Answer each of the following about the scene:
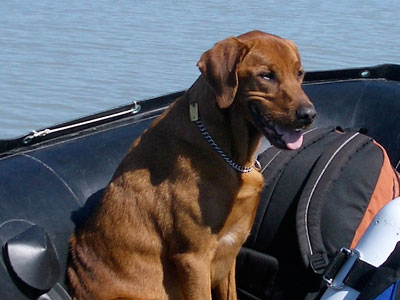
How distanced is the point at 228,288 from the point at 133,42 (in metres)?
7.31

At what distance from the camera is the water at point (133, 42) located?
26.6ft

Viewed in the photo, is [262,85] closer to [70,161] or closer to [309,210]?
[309,210]

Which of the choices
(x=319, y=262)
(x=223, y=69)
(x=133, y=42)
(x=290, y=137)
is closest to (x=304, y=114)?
(x=290, y=137)

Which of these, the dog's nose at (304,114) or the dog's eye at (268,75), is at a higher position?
the dog's eye at (268,75)

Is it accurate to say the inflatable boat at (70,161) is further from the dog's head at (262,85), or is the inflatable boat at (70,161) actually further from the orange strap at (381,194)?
the dog's head at (262,85)

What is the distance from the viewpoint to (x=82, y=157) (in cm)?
337

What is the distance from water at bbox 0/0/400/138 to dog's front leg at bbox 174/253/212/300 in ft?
14.0

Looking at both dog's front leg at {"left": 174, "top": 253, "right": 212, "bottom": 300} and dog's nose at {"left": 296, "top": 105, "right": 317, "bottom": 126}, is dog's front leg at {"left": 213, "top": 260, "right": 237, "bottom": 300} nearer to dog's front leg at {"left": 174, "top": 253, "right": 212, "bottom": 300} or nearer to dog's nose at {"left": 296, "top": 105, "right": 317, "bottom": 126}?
dog's front leg at {"left": 174, "top": 253, "right": 212, "bottom": 300}

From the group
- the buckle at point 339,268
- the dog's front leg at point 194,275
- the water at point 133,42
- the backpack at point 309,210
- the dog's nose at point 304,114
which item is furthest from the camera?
the water at point 133,42

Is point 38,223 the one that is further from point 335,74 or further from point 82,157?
→ point 335,74

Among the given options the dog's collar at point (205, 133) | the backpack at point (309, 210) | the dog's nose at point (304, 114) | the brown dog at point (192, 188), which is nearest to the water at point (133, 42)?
the backpack at point (309, 210)

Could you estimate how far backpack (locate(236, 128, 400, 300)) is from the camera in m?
3.21

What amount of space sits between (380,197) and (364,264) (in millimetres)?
697

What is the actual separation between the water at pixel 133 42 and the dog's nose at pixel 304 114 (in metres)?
4.52
